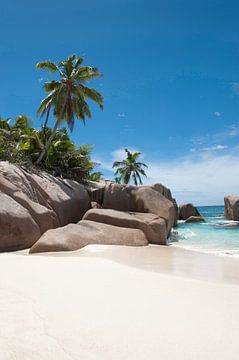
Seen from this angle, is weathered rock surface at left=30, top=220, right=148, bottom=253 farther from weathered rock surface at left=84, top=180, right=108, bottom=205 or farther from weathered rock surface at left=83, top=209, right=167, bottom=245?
weathered rock surface at left=84, top=180, right=108, bottom=205

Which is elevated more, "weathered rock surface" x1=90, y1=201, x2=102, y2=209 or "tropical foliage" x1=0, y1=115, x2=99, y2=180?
"tropical foliage" x1=0, y1=115, x2=99, y2=180

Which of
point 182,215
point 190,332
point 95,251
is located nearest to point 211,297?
point 190,332

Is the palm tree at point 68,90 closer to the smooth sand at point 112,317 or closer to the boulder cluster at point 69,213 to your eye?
the boulder cluster at point 69,213

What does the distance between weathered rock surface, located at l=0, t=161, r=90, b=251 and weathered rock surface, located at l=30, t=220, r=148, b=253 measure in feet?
3.67

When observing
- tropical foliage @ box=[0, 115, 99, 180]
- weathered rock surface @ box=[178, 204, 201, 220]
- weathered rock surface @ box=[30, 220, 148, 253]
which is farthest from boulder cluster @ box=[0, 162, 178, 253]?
weathered rock surface @ box=[178, 204, 201, 220]

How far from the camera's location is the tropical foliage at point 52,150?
18.0 m


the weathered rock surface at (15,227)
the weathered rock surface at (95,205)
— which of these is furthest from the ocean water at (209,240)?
the weathered rock surface at (15,227)

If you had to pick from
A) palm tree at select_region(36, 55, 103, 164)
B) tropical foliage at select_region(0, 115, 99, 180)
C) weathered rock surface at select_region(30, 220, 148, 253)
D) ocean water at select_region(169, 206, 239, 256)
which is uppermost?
palm tree at select_region(36, 55, 103, 164)

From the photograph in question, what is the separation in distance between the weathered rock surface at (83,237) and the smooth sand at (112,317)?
3.44m

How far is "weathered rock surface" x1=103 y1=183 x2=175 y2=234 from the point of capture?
52.5 feet

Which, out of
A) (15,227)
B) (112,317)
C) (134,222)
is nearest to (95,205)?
(134,222)

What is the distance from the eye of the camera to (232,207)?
131 feet

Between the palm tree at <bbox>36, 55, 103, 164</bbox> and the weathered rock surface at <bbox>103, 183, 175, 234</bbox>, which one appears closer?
the weathered rock surface at <bbox>103, 183, 175, 234</bbox>

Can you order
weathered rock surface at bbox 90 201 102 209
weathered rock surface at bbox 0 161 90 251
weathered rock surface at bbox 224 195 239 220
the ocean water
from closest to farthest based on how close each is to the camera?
1. weathered rock surface at bbox 0 161 90 251
2. the ocean water
3. weathered rock surface at bbox 90 201 102 209
4. weathered rock surface at bbox 224 195 239 220
